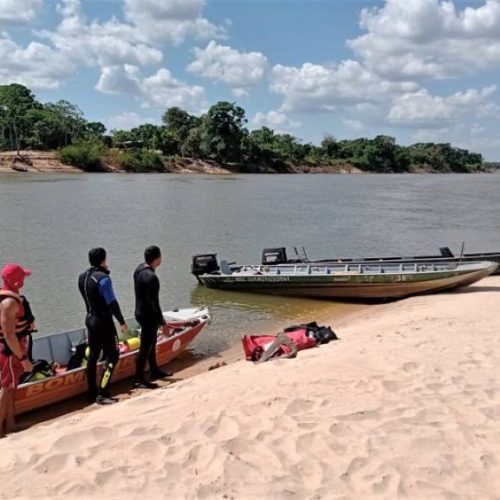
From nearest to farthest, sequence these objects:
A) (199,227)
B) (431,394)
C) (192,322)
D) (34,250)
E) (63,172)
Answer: (431,394) < (192,322) < (34,250) < (199,227) < (63,172)

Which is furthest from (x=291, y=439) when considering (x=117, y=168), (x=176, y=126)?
(x=176, y=126)

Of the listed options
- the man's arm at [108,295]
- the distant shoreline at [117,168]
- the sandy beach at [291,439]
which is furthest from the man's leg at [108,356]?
the distant shoreline at [117,168]

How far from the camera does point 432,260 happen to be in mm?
15422

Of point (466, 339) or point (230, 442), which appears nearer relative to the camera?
point (230, 442)

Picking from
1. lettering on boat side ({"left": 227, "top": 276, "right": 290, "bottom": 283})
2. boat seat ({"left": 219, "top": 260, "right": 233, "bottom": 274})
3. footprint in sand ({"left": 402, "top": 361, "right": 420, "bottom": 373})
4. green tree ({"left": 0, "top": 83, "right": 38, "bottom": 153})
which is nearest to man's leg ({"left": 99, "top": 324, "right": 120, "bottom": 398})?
footprint in sand ({"left": 402, "top": 361, "right": 420, "bottom": 373})

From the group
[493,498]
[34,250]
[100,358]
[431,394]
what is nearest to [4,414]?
Answer: [100,358]

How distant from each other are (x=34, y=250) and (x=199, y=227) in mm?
9813

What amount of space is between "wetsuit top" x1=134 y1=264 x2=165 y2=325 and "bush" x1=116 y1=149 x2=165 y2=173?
76388 millimetres

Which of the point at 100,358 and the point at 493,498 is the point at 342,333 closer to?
the point at 100,358

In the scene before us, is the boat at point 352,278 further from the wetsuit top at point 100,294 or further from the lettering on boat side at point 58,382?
the wetsuit top at point 100,294

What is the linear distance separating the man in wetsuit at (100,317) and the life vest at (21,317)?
1005 millimetres

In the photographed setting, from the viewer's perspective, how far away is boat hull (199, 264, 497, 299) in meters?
14.1

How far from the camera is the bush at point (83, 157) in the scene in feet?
253

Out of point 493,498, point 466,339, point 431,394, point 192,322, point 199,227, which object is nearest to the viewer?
point 493,498
